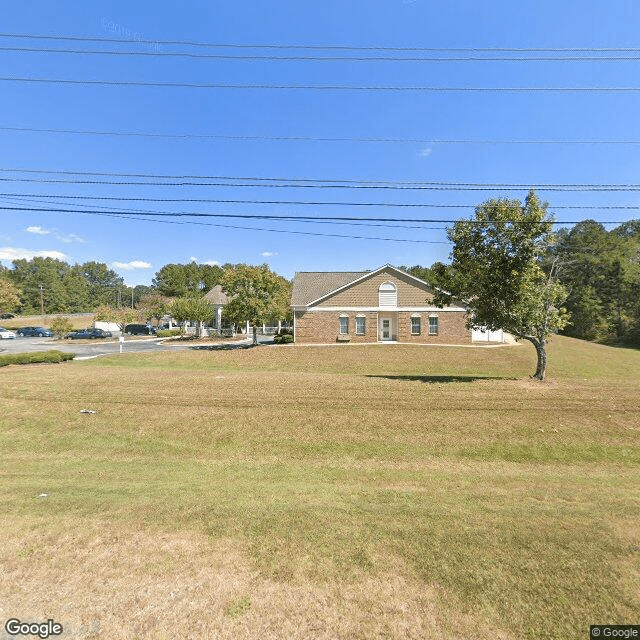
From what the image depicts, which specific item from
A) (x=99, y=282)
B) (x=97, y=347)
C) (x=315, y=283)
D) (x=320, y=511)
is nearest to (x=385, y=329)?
(x=315, y=283)

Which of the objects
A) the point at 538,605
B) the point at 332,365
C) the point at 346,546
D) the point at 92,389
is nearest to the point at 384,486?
the point at 346,546

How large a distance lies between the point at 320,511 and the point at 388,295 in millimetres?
29785

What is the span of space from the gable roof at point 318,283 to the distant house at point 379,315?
668 mm

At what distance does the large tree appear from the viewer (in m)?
15.1

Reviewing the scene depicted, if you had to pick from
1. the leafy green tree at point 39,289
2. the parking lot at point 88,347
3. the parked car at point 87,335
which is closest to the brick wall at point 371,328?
the parking lot at point 88,347

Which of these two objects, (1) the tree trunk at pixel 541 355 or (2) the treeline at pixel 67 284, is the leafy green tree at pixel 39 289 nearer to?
(2) the treeline at pixel 67 284

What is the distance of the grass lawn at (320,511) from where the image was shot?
3795mm

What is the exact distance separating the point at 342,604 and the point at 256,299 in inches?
1189

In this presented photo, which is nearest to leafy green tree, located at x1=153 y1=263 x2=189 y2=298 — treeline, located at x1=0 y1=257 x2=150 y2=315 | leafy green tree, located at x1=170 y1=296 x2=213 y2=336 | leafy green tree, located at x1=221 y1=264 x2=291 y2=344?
treeline, located at x1=0 y1=257 x2=150 y2=315

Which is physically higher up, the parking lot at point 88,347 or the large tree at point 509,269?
the large tree at point 509,269

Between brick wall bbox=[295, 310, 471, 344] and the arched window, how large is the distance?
39.4 inches

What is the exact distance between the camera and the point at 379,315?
34.7 metres

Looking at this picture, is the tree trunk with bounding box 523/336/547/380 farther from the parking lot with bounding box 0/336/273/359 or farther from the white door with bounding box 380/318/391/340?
the parking lot with bounding box 0/336/273/359

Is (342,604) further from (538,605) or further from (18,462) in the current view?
(18,462)
